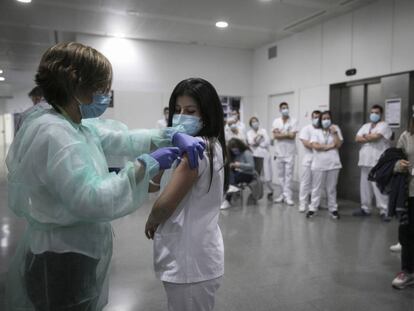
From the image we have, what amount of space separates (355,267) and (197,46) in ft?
20.1

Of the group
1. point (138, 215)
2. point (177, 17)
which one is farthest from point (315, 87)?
point (138, 215)

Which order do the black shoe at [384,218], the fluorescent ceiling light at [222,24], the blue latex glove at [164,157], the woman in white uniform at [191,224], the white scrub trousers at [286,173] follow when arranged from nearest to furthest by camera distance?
the blue latex glove at [164,157], the woman in white uniform at [191,224], the black shoe at [384,218], the white scrub trousers at [286,173], the fluorescent ceiling light at [222,24]

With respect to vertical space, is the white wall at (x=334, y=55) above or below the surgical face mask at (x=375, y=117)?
above

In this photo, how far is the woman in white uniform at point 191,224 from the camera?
1.16 meters

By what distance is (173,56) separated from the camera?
762 centimetres

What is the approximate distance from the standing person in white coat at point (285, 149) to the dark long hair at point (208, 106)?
180 inches

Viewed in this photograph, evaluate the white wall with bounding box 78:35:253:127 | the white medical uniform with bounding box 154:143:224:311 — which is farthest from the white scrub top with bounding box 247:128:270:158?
the white medical uniform with bounding box 154:143:224:311

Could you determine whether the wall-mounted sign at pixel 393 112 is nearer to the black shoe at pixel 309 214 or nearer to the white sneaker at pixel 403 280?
the black shoe at pixel 309 214

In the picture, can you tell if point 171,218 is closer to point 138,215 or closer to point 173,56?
point 138,215

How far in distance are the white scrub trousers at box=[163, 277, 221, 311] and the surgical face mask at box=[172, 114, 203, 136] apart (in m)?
0.55

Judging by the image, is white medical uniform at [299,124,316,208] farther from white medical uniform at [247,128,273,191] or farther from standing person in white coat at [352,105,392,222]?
white medical uniform at [247,128,273,191]

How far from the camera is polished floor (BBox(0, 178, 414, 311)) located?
93.4 inches

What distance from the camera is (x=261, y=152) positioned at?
20.4 feet

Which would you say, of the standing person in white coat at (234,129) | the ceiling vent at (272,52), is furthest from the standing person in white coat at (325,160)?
the ceiling vent at (272,52)
